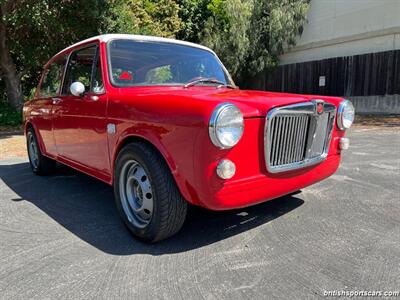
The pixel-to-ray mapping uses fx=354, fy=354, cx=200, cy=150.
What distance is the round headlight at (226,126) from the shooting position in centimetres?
242

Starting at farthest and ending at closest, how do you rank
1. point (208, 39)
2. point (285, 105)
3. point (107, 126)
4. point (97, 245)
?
point (208, 39)
point (107, 126)
point (97, 245)
point (285, 105)

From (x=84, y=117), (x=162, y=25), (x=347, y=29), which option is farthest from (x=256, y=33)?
(x=84, y=117)

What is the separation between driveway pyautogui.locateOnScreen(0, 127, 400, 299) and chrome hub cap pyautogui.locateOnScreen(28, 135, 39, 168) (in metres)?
1.24

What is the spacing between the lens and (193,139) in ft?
8.29

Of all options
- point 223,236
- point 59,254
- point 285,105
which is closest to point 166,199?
point 223,236

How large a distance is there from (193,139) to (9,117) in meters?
12.2

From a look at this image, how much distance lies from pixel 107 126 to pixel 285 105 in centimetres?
166

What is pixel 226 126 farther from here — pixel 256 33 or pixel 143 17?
pixel 256 33

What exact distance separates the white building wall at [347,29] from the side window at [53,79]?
14056mm

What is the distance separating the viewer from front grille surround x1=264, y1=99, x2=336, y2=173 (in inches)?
110

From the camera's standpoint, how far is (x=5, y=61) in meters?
12.8

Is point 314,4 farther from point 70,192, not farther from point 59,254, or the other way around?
point 59,254

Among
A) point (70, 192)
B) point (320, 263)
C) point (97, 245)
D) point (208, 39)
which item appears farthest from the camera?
point (208, 39)

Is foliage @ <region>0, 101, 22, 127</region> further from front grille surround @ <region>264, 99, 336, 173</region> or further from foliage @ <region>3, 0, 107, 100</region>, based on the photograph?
front grille surround @ <region>264, 99, 336, 173</region>
